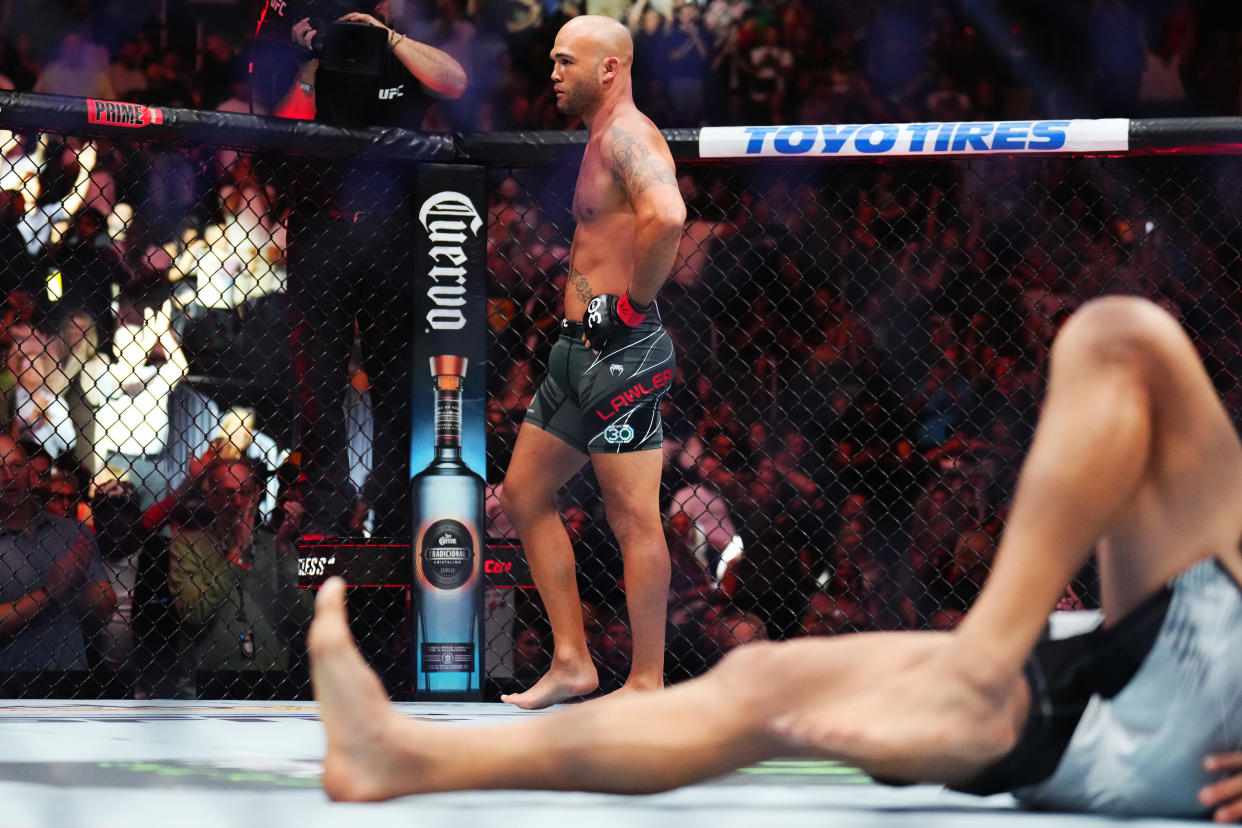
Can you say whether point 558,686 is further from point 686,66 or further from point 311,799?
point 686,66

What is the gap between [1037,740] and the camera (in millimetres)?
803

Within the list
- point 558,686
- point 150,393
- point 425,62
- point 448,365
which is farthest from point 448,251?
point 150,393

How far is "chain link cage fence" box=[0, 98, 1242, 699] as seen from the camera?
2.30m

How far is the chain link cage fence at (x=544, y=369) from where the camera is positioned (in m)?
2.30

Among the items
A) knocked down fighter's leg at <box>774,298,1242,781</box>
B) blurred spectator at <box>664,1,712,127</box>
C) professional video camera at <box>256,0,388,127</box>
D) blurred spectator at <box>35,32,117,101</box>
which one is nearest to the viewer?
knocked down fighter's leg at <box>774,298,1242,781</box>

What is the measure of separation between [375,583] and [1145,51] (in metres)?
2.30

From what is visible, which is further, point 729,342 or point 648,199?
point 729,342

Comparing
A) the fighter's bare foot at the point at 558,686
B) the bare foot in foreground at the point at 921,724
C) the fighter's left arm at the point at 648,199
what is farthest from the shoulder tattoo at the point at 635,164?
the bare foot in foreground at the point at 921,724

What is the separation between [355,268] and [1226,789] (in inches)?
71.1

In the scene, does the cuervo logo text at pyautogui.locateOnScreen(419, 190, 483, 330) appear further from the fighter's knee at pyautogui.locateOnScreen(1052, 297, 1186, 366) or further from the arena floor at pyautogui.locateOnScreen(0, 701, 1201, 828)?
the fighter's knee at pyautogui.locateOnScreen(1052, 297, 1186, 366)

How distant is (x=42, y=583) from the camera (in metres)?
2.22

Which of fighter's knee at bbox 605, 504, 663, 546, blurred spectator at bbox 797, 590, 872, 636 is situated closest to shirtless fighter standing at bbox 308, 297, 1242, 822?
fighter's knee at bbox 605, 504, 663, 546

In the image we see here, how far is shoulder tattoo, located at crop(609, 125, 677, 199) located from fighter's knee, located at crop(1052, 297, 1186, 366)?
995 millimetres

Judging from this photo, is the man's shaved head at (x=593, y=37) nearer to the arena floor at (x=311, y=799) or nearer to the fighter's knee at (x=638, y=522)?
the fighter's knee at (x=638, y=522)
